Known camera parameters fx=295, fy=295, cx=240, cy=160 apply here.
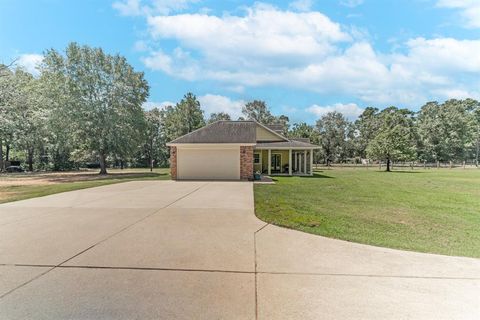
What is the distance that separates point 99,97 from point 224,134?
48.3 feet

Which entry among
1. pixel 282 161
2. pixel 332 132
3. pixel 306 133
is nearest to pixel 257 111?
pixel 306 133

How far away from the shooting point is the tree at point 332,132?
2252 inches

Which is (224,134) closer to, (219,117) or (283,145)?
(283,145)

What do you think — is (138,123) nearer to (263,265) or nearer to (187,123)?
(187,123)

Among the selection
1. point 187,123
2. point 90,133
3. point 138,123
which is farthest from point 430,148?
point 90,133

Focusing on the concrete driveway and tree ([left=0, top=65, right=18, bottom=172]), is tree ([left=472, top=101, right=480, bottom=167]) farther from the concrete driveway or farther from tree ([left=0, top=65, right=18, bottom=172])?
tree ([left=0, top=65, right=18, bottom=172])

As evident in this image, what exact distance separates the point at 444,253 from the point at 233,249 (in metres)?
3.58

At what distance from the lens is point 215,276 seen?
13.0 feet

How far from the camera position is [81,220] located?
289 inches

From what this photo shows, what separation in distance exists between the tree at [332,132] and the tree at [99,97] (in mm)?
38434

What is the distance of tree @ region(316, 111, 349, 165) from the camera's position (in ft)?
188

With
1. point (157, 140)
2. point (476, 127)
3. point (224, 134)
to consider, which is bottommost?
point (224, 134)

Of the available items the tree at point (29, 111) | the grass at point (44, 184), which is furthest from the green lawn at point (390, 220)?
the tree at point (29, 111)

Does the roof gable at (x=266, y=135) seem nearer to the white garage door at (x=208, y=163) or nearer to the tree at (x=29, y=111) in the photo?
the white garage door at (x=208, y=163)
